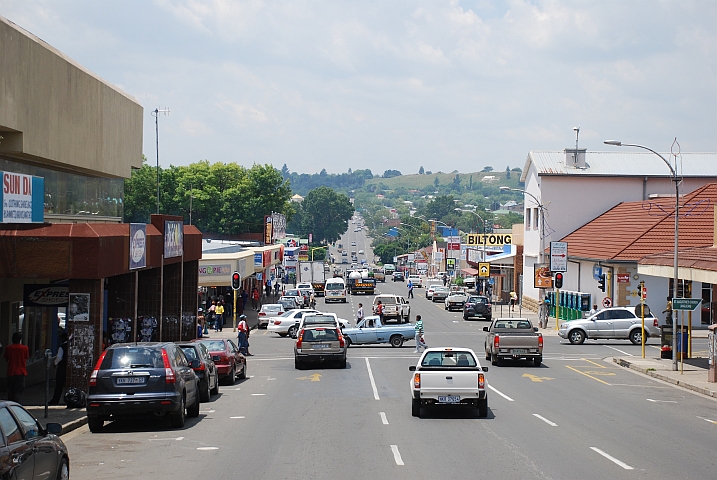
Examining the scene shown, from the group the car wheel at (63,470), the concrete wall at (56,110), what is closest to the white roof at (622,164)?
the concrete wall at (56,110)

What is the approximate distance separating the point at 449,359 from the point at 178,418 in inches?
239

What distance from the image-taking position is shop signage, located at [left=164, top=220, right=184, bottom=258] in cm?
3032

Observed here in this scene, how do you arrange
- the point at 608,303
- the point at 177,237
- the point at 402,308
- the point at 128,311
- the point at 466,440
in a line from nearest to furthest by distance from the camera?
the point at 466,440 < the point at 128,311 < the point at 177,237 < the point at 608,303 < the point at 402,308

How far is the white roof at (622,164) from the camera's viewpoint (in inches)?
2731

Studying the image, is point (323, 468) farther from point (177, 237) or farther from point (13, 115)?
point (177, 237)

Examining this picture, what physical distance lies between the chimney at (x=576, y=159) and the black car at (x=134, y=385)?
56.7m

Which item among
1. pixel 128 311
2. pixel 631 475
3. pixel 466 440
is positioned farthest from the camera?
pixel 128 311

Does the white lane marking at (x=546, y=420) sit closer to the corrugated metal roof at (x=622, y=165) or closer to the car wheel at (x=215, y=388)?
the car wheel at (x=215, y=388)

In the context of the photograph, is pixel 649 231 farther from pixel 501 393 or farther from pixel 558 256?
pixel 501 393

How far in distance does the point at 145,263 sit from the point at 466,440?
44.5ft

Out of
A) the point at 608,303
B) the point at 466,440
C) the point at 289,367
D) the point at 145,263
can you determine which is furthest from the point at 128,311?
the point at 608,303

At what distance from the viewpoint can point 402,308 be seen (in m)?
58.1

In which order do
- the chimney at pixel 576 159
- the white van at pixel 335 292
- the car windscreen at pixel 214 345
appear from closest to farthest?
the car windscreen at pixel 214 345
the chimney at pixel 576 159
the white van at pixel 335 292

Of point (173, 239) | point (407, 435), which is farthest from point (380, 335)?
point (407, 435)
